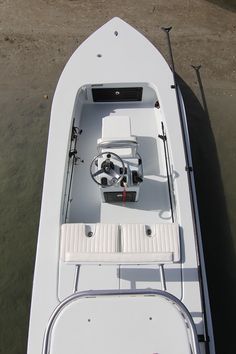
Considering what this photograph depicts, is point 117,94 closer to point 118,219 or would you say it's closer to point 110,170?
point 110,170

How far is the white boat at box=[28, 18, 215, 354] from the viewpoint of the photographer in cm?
253

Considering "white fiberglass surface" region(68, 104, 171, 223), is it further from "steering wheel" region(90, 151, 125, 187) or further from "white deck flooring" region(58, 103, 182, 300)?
"steering wheel" region(90, 151, 125, 187)

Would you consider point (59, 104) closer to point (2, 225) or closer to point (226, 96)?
point (2, 225)

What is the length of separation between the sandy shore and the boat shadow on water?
11 mm

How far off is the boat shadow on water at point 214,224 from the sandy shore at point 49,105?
0.04 feet

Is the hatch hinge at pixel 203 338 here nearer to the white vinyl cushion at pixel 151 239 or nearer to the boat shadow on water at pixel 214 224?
the white vinyl cushion at pixel 151 239

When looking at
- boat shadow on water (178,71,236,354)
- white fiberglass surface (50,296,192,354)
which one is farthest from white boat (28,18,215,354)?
boat shadow on water (178,71,236,354)

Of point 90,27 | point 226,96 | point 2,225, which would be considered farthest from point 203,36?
point 2,225

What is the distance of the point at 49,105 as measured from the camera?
17.5ft

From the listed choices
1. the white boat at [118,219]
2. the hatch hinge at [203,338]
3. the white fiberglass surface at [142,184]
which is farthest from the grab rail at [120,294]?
the white fiberglass surface at [142,184]

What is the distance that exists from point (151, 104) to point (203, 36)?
7.37ft

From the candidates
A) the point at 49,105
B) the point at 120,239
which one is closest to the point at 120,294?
the point at 120,239

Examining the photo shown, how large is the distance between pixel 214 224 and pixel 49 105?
297 centimetres

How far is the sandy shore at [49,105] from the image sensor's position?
13.3 feet
